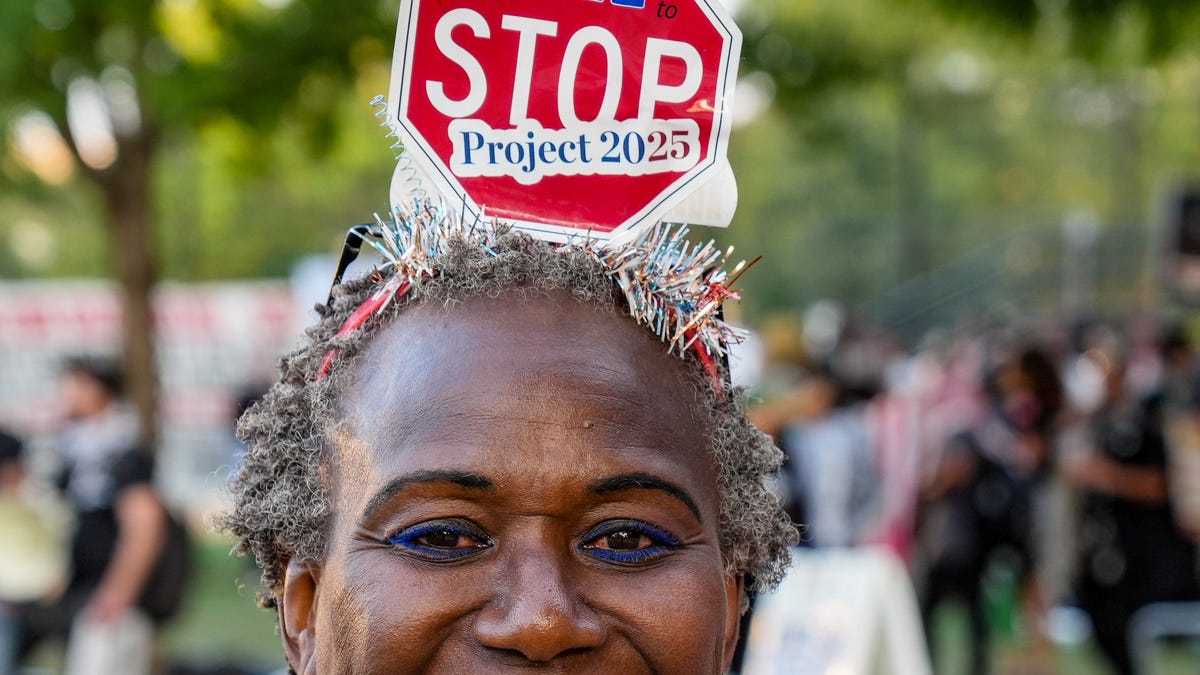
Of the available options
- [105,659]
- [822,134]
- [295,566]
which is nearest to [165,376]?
[822,134]

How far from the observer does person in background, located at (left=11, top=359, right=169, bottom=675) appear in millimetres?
6324

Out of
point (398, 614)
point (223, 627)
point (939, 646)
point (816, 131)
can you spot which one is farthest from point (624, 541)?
point (816, 131)

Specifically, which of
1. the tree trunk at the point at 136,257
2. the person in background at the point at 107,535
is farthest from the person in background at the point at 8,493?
the tree trunk at the point at 136,257

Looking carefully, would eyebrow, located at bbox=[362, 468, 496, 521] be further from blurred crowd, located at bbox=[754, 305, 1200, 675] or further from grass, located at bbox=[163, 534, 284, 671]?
grass, located at bbox=[163, 534, 284, 671]

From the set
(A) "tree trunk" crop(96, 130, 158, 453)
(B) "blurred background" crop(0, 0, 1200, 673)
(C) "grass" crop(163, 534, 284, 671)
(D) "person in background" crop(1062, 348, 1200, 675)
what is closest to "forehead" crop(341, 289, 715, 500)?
(B) "blurred background" crop(0, 0, 1200, 673)

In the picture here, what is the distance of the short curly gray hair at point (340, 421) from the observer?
5.43 feet

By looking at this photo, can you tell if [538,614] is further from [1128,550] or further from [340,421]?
[1128,550]

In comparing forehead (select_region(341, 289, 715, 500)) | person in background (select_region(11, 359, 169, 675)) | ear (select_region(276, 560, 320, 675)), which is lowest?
person in background (select_region(11, 359, 169, 675))

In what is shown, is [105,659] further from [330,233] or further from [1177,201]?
[330,233]

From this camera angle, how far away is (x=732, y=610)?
1.80m

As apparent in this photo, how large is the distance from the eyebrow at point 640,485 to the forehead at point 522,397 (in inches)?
0.4

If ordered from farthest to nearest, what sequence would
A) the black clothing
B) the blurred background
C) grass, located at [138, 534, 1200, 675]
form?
1. grass, located at [138, 534, 1200, 675]
2. the black clothing
3. the blurred background

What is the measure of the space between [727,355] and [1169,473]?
6.39 metres

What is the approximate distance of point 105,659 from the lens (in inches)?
255
